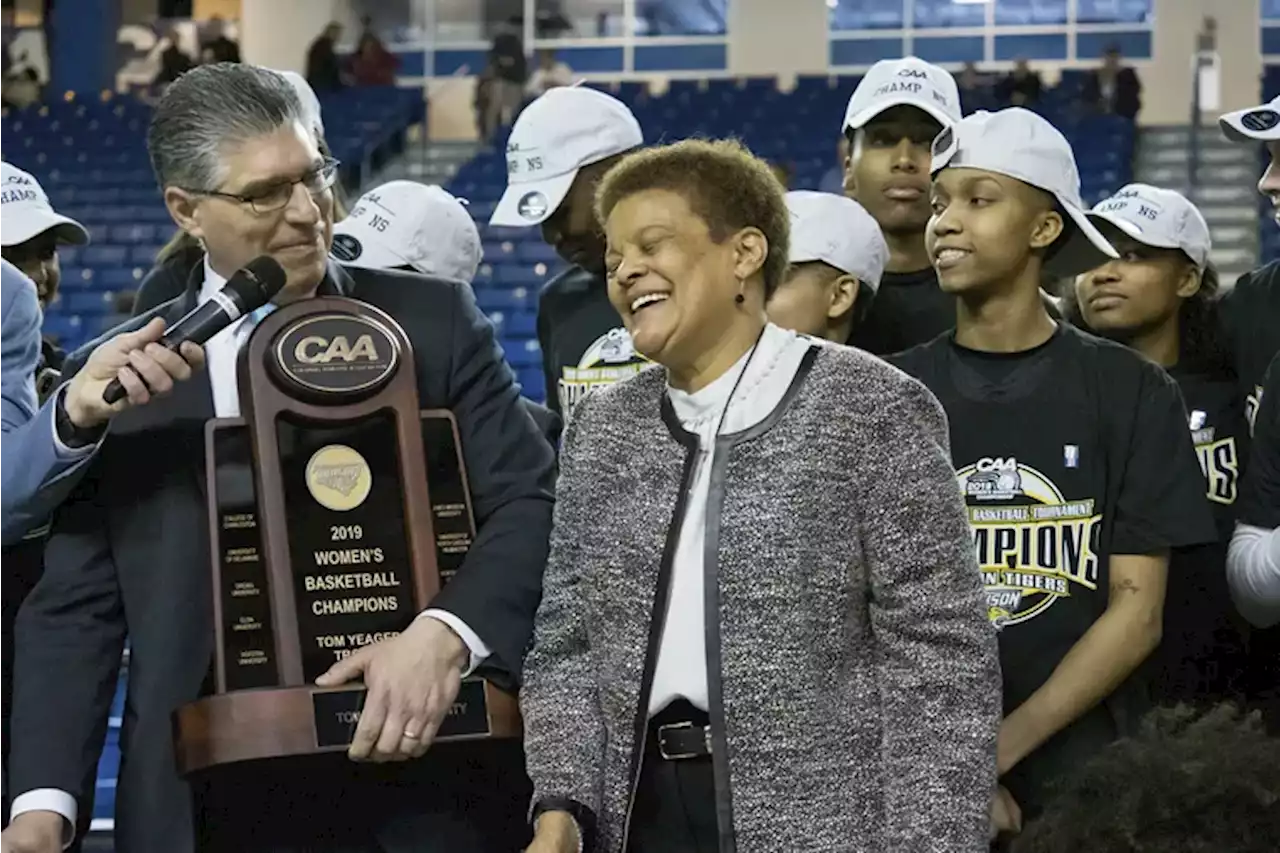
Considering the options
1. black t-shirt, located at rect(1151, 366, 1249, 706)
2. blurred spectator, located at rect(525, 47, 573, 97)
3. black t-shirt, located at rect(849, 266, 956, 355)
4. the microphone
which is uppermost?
blurred spectator, located at rect(525, 47, 573, 97)

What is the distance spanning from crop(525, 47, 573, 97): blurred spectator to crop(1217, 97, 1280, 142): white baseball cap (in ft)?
34.6

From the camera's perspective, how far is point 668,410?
2002 mm

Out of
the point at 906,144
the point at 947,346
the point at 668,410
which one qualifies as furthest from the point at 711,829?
the point at 906,144

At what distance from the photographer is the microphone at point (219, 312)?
1.92 metres

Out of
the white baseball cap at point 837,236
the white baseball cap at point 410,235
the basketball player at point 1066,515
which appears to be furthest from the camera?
the white baseball cap at point 410,235

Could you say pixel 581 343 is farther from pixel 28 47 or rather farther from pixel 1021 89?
pixel 28 47

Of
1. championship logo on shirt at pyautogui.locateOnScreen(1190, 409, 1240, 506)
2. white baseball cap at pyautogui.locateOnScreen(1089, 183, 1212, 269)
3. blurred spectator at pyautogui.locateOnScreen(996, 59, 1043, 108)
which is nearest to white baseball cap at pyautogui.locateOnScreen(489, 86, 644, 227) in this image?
white baseball cap at pyautogui.locateOnScreen(1089, 183, 1212, 269)

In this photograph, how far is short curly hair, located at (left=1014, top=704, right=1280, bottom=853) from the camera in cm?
136

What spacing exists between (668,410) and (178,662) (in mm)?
579

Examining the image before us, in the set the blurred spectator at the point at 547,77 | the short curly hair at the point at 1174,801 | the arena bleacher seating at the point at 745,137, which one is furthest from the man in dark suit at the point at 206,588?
the blurred spectator at the point at 547,77

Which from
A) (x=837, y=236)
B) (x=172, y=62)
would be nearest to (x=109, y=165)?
(x=172, y=62)

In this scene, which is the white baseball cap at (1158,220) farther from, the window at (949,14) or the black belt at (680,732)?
the window at (949,14)

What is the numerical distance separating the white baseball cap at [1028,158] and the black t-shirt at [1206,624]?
0.32 metres

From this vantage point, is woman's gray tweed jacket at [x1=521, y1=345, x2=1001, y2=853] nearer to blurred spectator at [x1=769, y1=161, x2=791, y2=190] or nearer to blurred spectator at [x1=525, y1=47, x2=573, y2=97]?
blurred spectator at [x1=769, y1=161, x2=791, y2=190]
